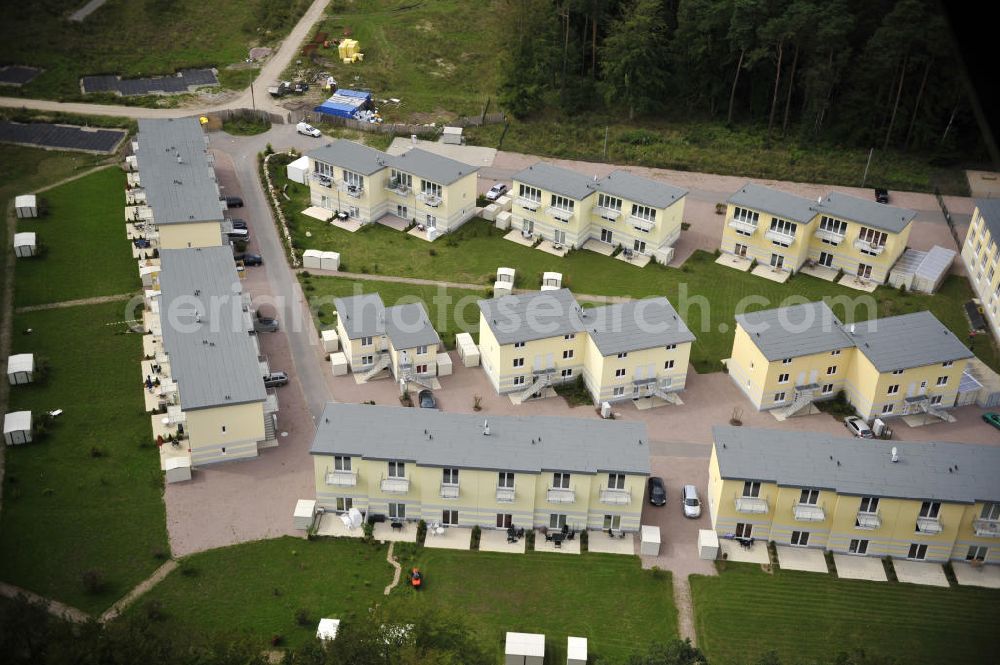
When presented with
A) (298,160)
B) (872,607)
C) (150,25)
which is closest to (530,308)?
(872,607)

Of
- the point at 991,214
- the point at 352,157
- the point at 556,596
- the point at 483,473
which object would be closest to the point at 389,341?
the point at 483,473

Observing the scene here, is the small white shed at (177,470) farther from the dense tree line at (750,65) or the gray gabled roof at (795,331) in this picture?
the dense tree line at (750,65)

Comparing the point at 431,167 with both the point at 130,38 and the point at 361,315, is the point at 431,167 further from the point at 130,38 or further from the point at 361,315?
the point at 130,38

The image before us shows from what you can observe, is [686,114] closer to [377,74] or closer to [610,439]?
[377,74]

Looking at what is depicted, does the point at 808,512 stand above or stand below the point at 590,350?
below

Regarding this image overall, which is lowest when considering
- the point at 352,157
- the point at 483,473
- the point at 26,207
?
the point at 483,473

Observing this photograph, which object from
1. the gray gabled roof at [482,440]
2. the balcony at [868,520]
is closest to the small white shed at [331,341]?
the gray gabled roof at [482,440]
